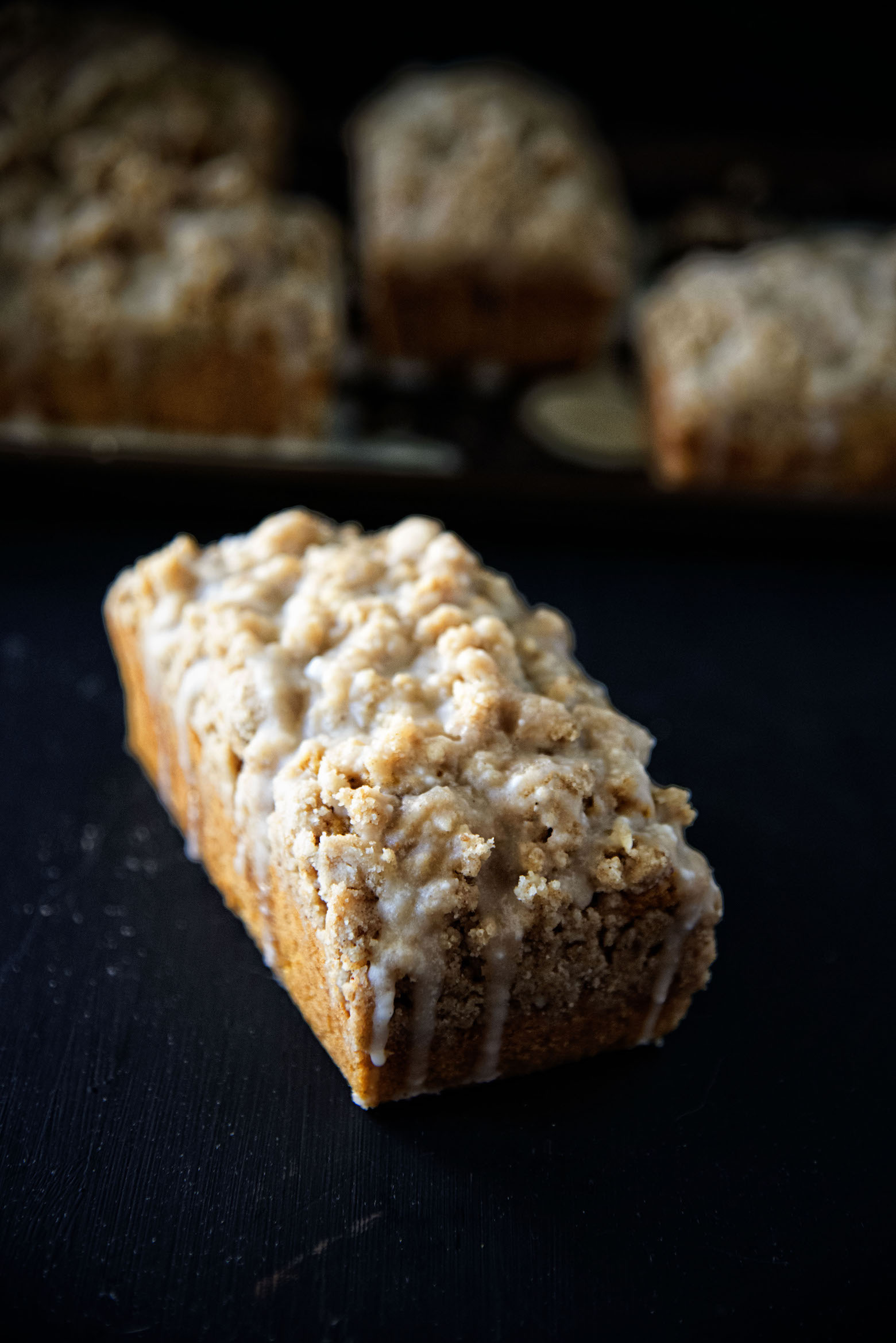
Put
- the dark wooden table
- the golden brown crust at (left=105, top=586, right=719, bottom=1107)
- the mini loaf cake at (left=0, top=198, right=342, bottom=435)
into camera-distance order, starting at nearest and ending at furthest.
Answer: the dark wooden table → the golden brown crust at (left=105, top=586, right=719, bottom=1107) → the mini loaf cake at (left=0, top=198, right=342, bottom=435)

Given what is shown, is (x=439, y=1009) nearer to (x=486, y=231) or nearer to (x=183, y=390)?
(x=183, y=390)

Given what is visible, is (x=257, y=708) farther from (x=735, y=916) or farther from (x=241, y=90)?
(x=241, y=90)

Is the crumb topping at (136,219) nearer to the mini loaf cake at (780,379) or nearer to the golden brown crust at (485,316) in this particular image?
the golden brown crust at (485,316)

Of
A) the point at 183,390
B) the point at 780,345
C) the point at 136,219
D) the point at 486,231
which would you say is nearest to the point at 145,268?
the point at 136,219

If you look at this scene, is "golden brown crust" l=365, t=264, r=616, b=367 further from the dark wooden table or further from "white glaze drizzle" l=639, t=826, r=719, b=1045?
"white glaze drizzle" l=639, t=826, r=719, b=1045

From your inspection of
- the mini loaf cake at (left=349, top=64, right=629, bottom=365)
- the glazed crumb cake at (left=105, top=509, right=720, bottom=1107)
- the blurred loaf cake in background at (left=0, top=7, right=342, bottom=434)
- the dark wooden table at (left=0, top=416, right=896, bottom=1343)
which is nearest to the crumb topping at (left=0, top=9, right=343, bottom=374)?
the blurred loaf cake in background at (left=0, top=7, right=342, bottom=434)

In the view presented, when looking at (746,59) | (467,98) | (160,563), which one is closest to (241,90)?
(467,98)

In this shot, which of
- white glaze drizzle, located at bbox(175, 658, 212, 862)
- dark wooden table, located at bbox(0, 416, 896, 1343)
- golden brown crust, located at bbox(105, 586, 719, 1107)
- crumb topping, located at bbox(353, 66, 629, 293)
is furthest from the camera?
crumb topping, located at bbox(353, 66, 629, 293)
